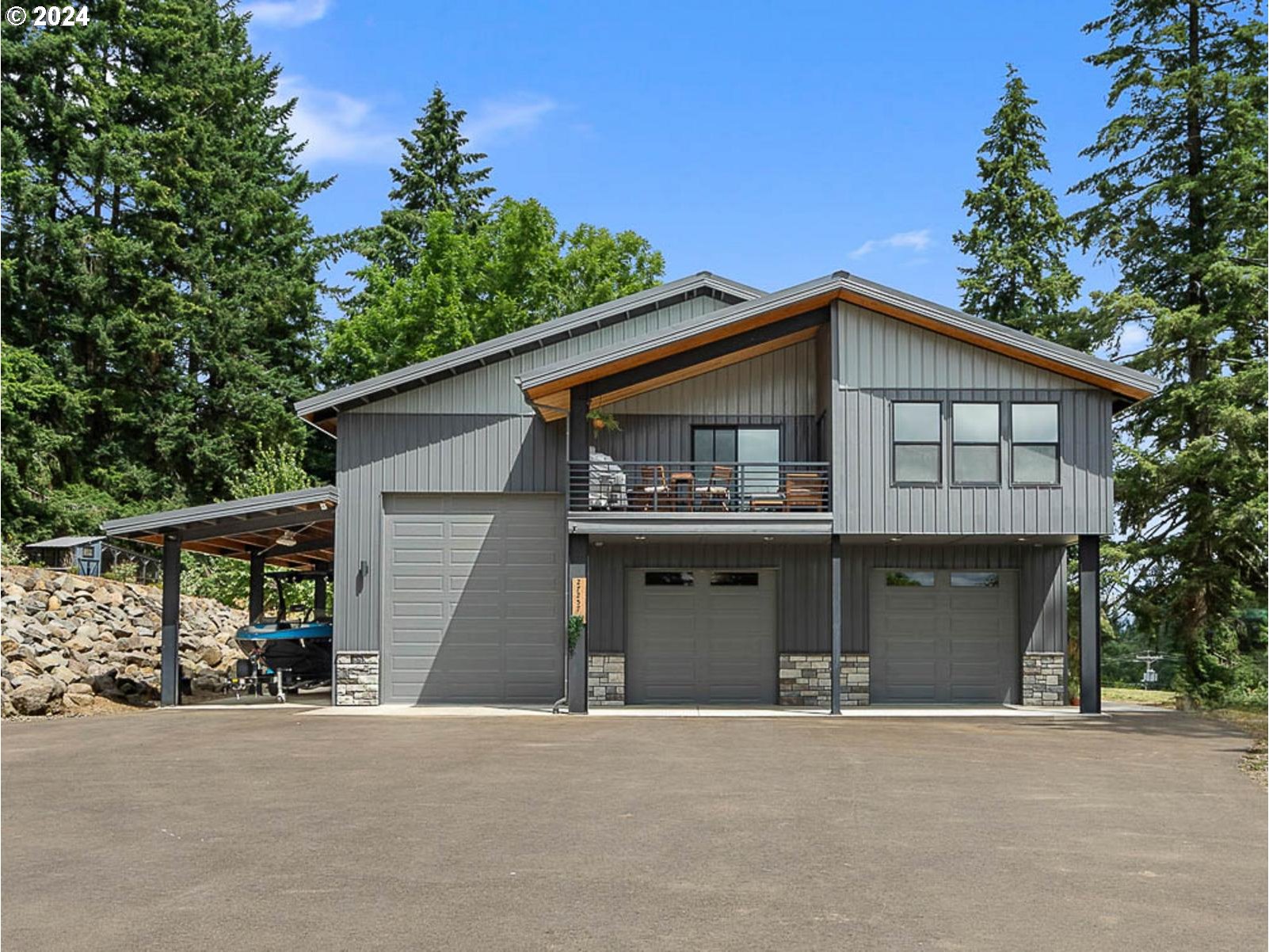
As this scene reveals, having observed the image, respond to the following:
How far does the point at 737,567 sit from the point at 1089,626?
18.5ft

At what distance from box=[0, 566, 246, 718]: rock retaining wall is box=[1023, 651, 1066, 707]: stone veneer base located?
48.2 ft

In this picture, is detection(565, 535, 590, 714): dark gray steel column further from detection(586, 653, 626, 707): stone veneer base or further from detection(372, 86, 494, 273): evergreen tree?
detection(372, 86, 494, 273): evergreen tree

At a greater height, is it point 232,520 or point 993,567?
point 232,520

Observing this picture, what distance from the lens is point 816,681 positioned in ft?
69.3

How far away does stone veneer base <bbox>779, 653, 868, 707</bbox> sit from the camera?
21109 millimetres

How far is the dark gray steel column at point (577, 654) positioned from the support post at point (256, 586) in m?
7.65

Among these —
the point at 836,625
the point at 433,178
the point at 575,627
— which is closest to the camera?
the point at 575,627

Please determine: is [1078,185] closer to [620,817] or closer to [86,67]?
[620,817]

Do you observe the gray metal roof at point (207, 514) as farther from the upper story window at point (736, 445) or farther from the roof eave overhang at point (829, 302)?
the upper story window at point (736, 445)

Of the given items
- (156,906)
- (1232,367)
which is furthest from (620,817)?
(1232,367)

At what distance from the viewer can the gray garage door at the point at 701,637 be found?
21.3 metres

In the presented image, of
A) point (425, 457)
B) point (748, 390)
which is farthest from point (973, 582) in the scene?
point (425, 457)

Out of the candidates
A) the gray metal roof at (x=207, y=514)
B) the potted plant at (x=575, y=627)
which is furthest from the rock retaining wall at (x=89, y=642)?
→ the potted plant at (x=575, y=627)

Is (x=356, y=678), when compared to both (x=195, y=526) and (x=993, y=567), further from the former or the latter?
(x=993, y=567)
